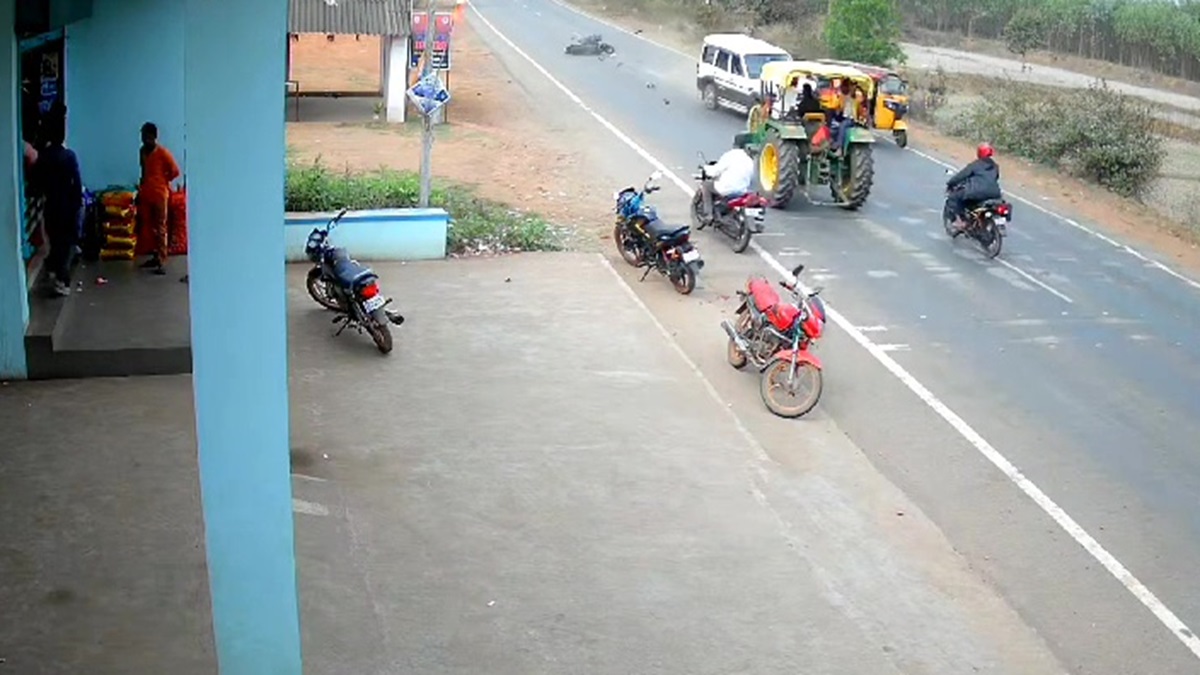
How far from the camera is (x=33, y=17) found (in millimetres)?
11125

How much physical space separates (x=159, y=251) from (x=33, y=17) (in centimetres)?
250

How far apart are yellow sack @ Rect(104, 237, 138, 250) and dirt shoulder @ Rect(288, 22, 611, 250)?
5.41m

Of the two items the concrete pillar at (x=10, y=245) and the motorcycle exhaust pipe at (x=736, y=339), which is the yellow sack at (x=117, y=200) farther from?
the motorcycle exhaust pipe at (x=736, y=339)

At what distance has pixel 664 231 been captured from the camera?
14.9m

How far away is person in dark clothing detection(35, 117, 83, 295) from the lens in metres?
11.3

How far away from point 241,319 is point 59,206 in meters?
7.01

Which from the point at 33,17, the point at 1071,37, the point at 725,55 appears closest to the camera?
the point at 33,17

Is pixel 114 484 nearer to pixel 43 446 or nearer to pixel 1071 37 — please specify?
pixel 43 446

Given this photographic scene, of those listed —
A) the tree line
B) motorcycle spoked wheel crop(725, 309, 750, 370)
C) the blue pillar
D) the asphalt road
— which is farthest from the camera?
the tree line

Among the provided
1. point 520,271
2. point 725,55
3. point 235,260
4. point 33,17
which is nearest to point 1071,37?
point 725,55

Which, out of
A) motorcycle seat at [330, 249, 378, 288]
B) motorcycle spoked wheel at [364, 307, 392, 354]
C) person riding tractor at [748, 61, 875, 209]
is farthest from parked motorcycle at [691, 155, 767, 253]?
motorcycle spoked wheel at [364, 307, 392, 354]

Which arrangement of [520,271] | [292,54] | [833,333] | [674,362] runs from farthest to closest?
[292,54]
[520,271]
[833,333]
[674,362]

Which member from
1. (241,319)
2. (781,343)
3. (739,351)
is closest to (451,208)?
(739,351)

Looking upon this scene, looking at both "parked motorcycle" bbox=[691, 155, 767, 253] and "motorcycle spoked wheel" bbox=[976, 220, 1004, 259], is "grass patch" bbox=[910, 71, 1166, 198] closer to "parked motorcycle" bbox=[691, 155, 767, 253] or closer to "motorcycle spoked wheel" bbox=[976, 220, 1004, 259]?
"motorcycle spoked wheel" bbox=[976, 220, 1004, 259]
